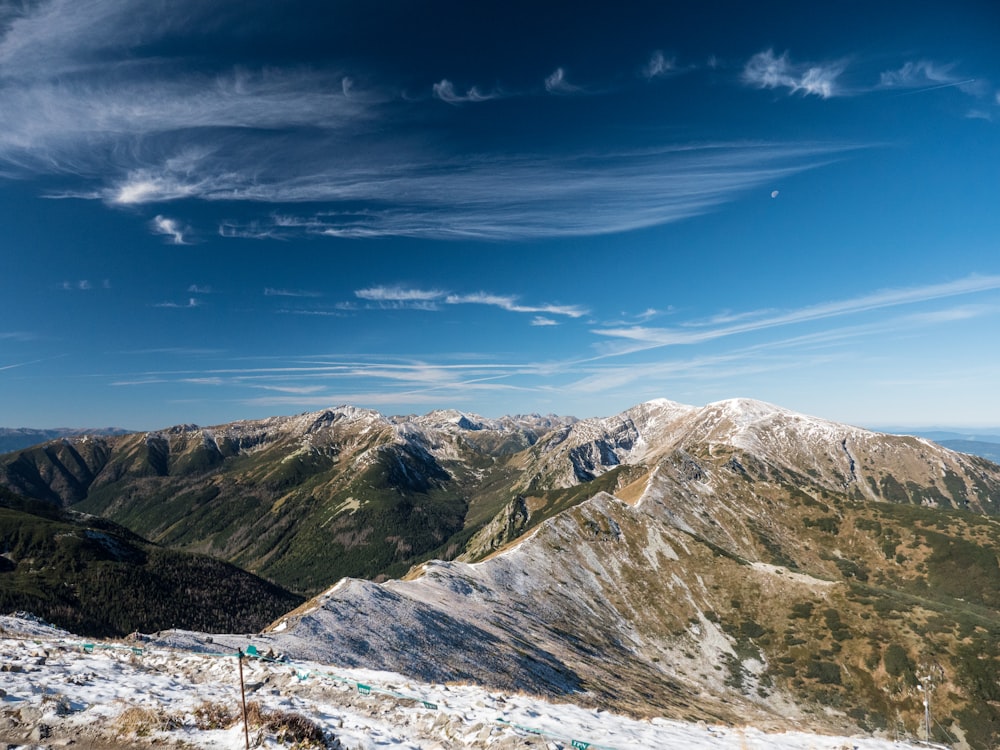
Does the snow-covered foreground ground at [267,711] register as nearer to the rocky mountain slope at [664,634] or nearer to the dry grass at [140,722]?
the dry grass at [140,722]

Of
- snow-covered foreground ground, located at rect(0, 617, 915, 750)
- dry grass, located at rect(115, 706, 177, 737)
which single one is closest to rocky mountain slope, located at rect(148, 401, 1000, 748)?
snow-covered foreground ground, located at rect(0, 617, 915, 750)

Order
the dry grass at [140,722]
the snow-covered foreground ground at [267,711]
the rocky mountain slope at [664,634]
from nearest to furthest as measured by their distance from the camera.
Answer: the dry grass at [140,722], the snow-covered foreground ground at [267,711], the rocky mountain slope at [664,634]

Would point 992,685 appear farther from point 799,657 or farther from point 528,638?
point 528,638

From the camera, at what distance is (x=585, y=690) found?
6525 cm

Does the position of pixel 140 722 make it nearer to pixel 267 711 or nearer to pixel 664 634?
pixel 267 711

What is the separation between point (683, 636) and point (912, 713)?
44634mm

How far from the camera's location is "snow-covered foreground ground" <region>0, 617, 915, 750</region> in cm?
1838

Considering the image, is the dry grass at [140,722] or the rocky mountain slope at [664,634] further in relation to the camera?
the rocky mountain slope at [664,634]

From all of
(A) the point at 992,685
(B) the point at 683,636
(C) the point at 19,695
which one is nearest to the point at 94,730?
(C) the point at 19,695

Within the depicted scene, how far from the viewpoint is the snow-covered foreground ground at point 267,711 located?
1838 centimetres

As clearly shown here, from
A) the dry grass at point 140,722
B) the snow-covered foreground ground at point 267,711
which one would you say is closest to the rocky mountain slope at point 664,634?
the snow-covered foreground ground at point 267,711

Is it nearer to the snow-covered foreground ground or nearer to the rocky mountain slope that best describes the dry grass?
the snow-covered foreground ground

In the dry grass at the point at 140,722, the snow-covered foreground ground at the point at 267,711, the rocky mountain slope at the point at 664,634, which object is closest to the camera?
the dry grass at the point at 140,722

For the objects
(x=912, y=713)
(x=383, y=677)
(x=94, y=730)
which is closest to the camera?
(x=94, y=730)
